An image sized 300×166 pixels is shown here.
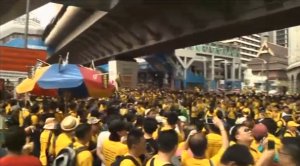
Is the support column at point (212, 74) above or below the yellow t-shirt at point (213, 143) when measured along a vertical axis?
above

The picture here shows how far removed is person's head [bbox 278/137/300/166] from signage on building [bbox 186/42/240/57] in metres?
69.5

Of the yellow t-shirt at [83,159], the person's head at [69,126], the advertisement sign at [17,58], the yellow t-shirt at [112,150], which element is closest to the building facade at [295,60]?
the advertisement sign at [17,58]

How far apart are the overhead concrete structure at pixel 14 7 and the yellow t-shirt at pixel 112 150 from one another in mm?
15247

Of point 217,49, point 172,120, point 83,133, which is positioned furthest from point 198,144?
point 217,49

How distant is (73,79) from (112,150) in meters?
3.94

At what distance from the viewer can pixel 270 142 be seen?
11.8 feet

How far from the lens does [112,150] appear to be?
16.8 ft

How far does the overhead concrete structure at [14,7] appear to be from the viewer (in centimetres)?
1978

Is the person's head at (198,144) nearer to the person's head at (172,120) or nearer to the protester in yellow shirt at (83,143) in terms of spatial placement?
the protester in yellow shirt at (83,143)

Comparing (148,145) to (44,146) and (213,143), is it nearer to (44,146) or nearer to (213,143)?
(213,143)

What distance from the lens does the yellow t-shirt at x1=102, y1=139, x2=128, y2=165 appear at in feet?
16.7

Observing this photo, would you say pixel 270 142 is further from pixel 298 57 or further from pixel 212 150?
pixel 298 57

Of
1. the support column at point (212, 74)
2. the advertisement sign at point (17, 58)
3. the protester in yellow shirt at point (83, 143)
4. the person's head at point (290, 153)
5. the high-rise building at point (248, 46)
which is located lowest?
the protester in yellow shirt at point (83, 143)

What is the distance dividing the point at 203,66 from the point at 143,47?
1890 inches
